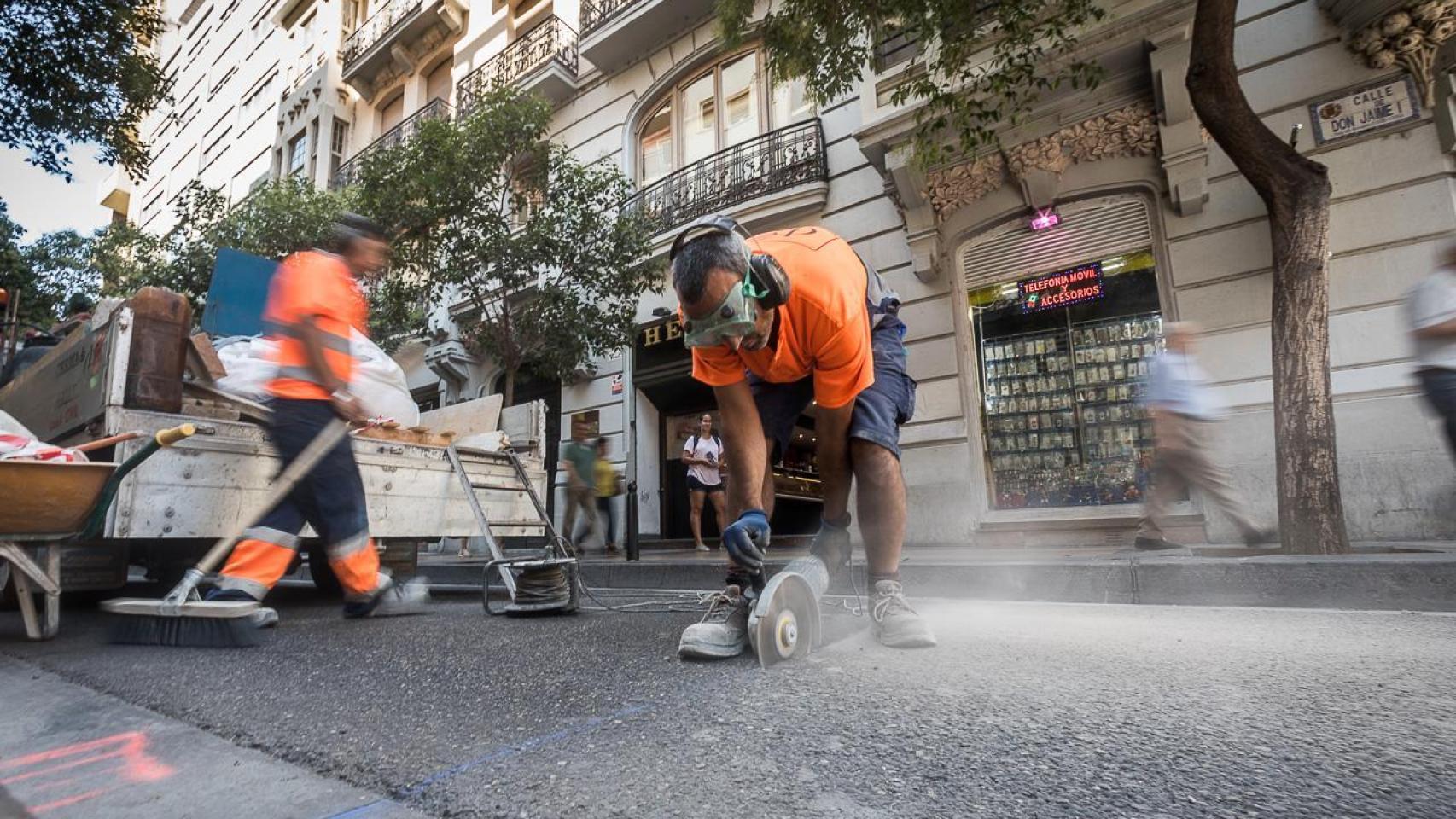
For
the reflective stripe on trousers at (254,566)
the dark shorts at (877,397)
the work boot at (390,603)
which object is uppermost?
the dark shorts at (877,397)

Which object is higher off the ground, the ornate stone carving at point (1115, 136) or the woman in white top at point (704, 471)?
the ornate stone carving at point (1115, 136)

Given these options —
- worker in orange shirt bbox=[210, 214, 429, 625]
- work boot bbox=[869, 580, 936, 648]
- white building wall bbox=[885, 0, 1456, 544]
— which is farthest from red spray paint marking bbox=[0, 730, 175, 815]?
white building wall bbox=[885, 0, 1456, 544]

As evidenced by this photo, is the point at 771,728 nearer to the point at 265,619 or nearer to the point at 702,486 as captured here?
the point at 265,619

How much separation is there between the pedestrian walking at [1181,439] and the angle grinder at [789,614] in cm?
404

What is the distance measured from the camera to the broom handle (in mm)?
2584

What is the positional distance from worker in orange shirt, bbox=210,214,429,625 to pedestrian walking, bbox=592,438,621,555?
5.92m

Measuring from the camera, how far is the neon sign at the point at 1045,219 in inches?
307

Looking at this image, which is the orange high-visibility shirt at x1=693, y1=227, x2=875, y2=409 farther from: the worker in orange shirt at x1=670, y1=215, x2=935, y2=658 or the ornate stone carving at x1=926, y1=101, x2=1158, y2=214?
the ornate stone carving at x1=926, y1=101, x2=1158, y2=214

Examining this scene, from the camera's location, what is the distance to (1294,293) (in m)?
4.31

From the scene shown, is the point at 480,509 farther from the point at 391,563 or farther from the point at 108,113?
the point at 108,113

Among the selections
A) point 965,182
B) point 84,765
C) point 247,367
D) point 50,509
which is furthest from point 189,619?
point 965,182

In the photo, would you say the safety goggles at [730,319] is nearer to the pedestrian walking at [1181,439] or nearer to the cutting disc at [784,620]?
the cutting disc at [784,620]

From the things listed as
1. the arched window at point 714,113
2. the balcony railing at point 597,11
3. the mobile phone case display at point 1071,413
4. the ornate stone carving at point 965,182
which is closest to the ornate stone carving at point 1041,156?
the ornate stone carving at point 965,182

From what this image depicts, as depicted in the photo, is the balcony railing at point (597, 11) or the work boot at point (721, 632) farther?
the balcony railing at point (597, 11)
